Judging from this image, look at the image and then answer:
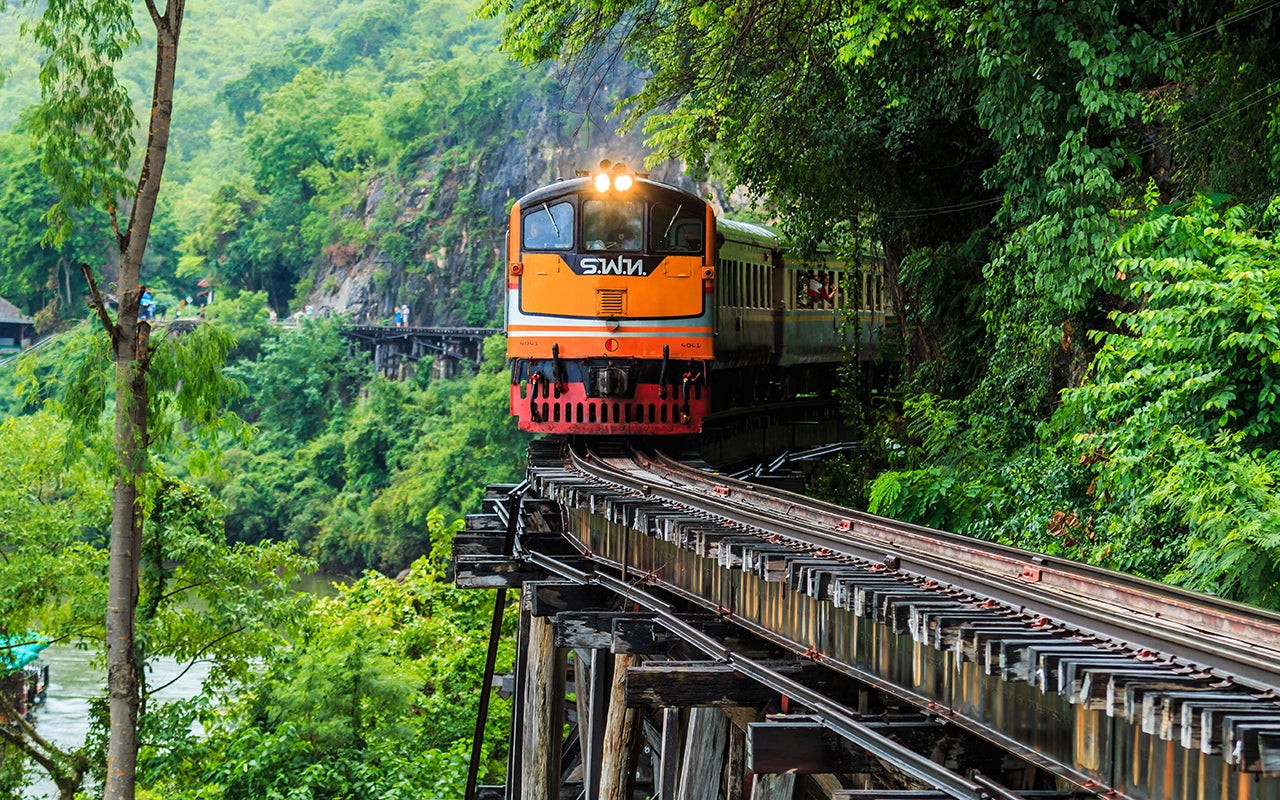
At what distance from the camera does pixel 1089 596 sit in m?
5.38

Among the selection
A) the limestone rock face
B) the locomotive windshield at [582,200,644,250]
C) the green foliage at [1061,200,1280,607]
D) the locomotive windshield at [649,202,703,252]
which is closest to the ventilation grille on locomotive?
the locomotive windshield at [582,200,644,250]

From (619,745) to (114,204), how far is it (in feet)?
20.5

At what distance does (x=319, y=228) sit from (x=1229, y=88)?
6173 centimetres

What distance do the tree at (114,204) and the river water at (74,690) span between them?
10708 mm

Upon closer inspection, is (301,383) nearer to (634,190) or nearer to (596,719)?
(634,190)

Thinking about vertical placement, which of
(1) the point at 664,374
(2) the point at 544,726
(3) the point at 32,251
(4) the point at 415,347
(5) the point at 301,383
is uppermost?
(3) the point at 32,251

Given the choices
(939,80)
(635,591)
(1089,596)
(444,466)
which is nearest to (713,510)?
(635,591)

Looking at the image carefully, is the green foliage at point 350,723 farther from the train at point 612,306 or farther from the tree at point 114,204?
the train at point 612,306

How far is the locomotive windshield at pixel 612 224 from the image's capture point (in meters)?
13.3

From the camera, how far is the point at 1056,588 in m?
5.51

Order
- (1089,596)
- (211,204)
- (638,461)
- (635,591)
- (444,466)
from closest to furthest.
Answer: (1089,596), (635,591), (638,461), (444,466), (211,204)

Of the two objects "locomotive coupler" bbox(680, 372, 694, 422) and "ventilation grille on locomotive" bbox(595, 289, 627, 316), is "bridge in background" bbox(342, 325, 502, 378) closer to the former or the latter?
"ventilation grille on locomotive" bbox(595, 289, 627, 316)

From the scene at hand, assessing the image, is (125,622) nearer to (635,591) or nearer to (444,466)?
(635,591)

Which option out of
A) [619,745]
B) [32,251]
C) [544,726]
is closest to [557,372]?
[544,726]
